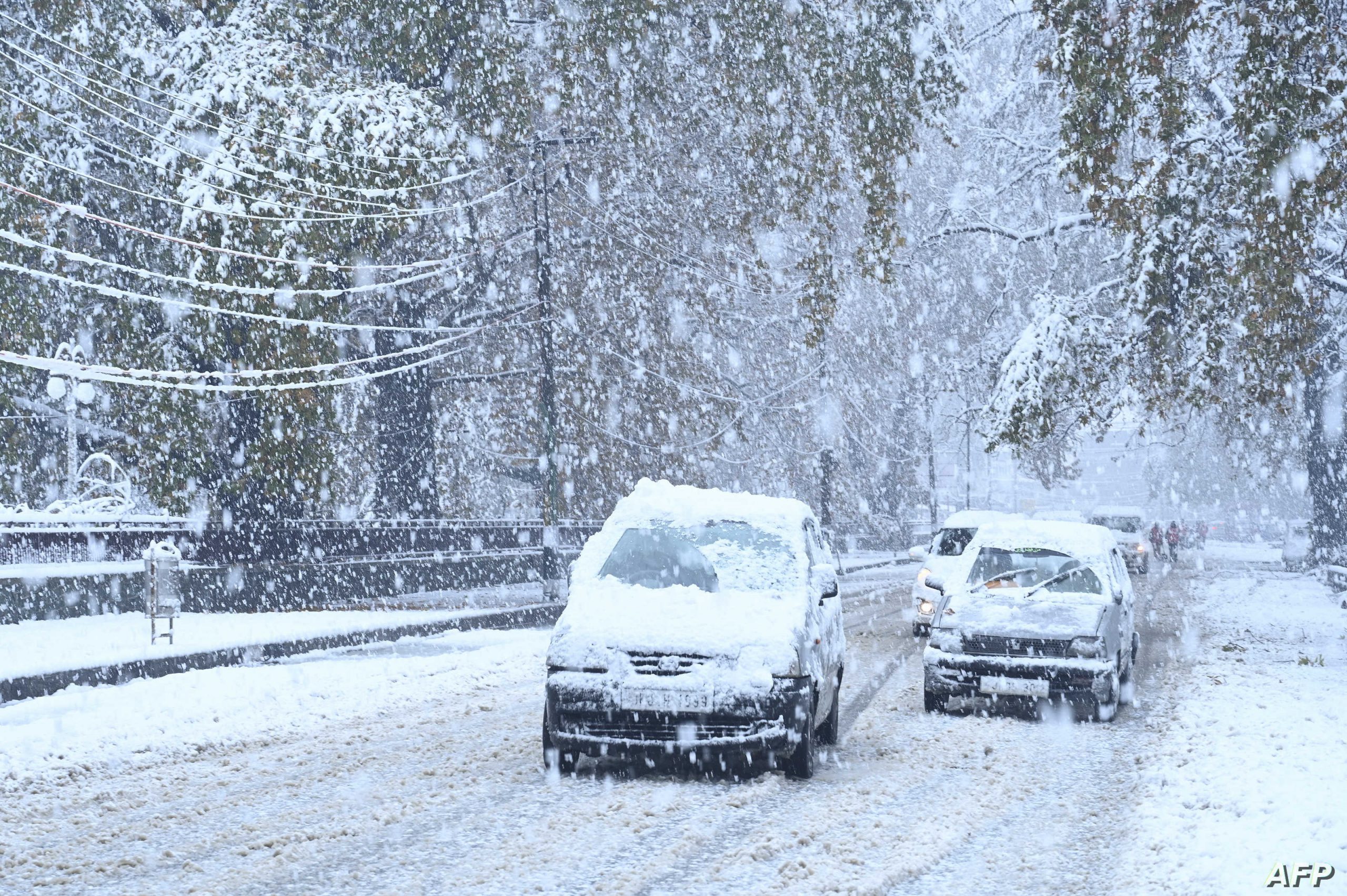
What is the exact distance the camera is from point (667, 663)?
8.96 metres

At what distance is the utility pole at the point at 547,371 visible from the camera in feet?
92.9

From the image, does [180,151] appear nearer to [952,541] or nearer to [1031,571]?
[952,541]

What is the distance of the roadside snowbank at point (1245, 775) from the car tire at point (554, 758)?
11.7ft

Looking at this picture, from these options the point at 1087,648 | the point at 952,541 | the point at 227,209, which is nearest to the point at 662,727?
the point at 1087,648

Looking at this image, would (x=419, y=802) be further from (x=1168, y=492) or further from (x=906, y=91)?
(x=1168, y=492)

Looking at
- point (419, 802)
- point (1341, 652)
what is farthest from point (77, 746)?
point (1341, 652)

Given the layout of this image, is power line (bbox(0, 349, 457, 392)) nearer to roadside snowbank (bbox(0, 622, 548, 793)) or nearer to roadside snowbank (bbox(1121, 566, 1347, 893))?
roadside snowbank (bbox(0, 622, 548, 793))

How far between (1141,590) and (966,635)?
24.0m

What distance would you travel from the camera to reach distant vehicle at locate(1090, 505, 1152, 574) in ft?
137

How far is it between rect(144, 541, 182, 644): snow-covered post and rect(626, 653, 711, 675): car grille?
34.6 feet

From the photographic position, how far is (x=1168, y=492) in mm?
116938

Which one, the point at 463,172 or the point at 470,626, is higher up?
the point at 463,172

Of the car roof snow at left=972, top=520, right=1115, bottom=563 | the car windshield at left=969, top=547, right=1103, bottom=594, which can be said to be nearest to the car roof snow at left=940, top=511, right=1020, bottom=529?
the car roof snow at left=972, top=520, right=1115, bottom=563

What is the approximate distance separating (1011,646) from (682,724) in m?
4.42
